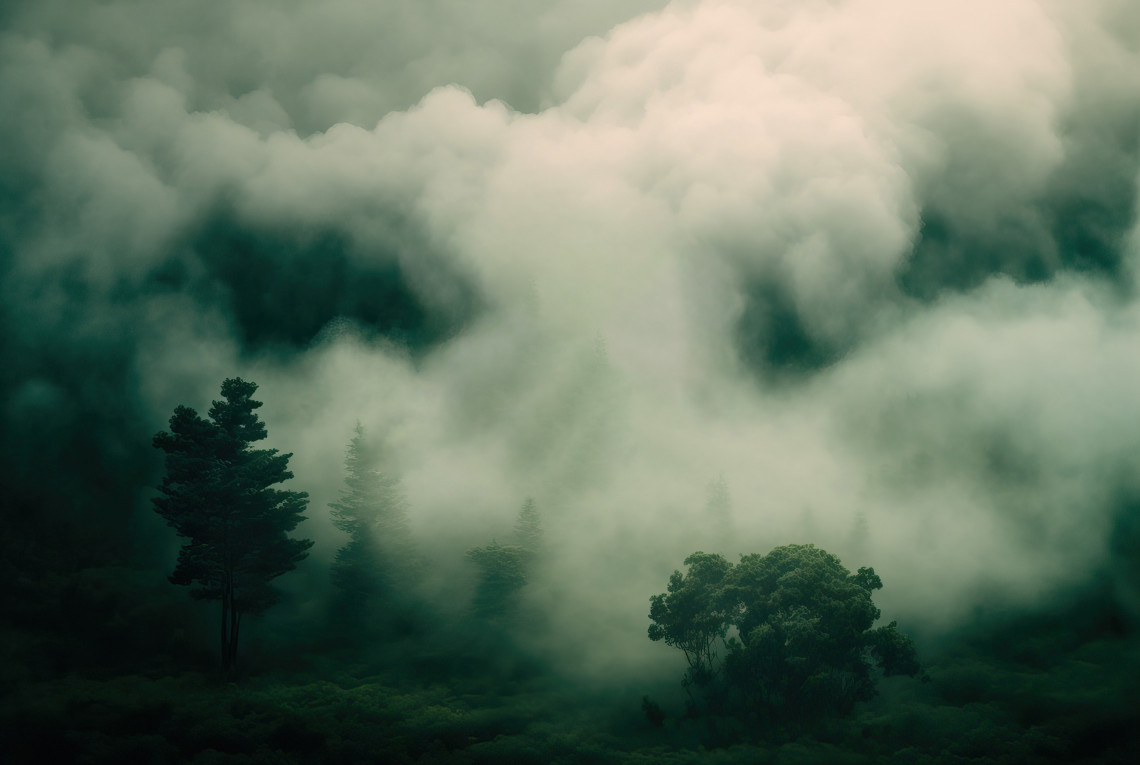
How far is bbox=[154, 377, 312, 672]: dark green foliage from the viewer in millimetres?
53750

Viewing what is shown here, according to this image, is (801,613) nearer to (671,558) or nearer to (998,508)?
(671,558)

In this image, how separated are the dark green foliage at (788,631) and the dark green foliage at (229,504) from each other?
3068 centimetres

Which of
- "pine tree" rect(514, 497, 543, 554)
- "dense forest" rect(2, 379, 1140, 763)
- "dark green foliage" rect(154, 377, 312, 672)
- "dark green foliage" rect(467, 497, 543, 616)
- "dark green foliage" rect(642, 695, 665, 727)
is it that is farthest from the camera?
"pine tree" rect(514, 497, 543, 554)

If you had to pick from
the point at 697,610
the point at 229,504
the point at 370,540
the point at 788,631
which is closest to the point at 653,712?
the point at 697,610

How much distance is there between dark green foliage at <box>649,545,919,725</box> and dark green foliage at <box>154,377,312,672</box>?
30679 millimetres

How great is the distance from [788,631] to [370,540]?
4239 centimetres

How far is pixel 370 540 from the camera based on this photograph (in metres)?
74.2

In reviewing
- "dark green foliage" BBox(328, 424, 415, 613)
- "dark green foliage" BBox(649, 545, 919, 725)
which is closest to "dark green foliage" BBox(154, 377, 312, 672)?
"dark green foliage" BBox(328, 424, 415, 613)

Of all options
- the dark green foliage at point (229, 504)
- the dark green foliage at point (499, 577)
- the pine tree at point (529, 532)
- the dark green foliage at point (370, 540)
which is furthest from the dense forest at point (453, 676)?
the pine tree at point (529, 532)

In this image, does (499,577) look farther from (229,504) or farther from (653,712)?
(229,504)

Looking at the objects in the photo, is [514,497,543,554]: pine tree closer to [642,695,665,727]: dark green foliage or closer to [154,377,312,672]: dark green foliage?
[642,695,665,727]: dark green foliage

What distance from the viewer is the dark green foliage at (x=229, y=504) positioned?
2116 inches

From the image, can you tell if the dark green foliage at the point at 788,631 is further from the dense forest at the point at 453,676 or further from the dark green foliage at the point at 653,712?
the dark green foliage at the point at 653,712

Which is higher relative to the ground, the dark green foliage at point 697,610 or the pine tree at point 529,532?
the pine tree at point 529,532
